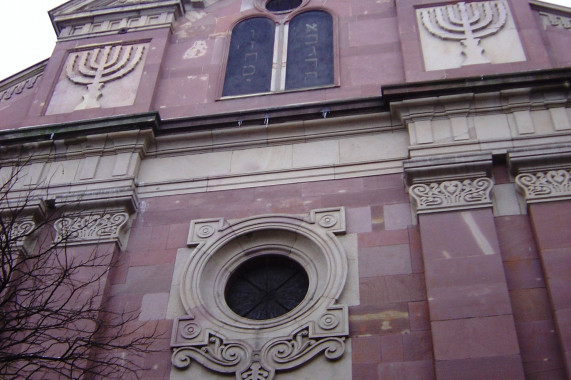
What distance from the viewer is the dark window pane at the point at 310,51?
16391 millimetres

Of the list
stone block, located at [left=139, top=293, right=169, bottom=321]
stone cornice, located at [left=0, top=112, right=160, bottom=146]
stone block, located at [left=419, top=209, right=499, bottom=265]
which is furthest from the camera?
stone cornice, located at [left=0, top=112, right=160, bottom=146]

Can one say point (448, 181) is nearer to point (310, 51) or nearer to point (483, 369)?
point (483, 369)

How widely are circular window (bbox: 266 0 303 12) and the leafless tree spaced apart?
24.3 ft

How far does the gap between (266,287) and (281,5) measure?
27.5ft

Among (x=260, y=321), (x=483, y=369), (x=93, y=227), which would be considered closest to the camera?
(x=483, y=369)

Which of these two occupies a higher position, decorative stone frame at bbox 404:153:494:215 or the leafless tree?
decorative stone frame at bbox 404:153:494:215

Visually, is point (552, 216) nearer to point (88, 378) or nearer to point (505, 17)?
point (505, 17)

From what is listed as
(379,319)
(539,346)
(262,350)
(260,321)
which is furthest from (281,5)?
(539,346)

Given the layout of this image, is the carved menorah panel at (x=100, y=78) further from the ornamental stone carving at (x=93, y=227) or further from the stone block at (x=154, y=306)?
the stone block at (x=154, y=306)

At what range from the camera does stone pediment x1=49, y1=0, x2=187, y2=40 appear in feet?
60.9

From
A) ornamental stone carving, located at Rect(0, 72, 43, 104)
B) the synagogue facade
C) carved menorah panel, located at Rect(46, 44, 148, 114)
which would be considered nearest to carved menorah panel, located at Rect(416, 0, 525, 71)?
the synagogue facade

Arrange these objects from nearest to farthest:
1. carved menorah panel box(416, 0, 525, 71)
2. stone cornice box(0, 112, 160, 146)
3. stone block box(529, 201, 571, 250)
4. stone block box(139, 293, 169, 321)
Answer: stone block box(529, 201, 571, 250) → stone block box(139, 293, 169, 321) → stone cornice box(0, 112, 160, 146) → carved menorah panel box(416, 0, 525, 71)

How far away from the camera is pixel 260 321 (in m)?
11.8

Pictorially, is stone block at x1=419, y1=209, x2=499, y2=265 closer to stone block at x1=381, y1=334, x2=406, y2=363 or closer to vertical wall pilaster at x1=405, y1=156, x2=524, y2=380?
vertical wall pilaster at x1=405, y1=156, x2=524, y2=380
